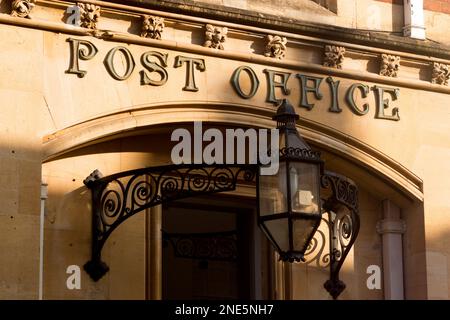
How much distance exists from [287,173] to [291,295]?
2.50m

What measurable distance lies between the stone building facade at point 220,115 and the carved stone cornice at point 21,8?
1 cm

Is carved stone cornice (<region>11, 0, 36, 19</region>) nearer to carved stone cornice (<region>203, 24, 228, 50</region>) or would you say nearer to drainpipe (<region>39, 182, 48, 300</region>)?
drainpipe (<region>39, 182, 48, 300</region>)

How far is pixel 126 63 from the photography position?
1199cm

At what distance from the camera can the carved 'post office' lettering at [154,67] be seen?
12.0 meters

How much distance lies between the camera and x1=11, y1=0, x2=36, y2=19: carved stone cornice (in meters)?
11.5

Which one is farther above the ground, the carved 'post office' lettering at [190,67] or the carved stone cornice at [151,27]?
the carved stone cornice at [151,27]

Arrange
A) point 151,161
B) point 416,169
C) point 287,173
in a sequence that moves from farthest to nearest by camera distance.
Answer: point 416,169 → point 151,161 → point 287,173

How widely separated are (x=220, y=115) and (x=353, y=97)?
1443 mm

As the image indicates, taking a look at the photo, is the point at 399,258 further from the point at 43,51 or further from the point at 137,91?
the point at 43,51

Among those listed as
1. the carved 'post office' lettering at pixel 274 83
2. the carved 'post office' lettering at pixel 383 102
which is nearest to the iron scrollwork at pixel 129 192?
the carved 'post office' lettering at pixel 274 83

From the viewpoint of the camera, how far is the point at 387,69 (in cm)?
1320

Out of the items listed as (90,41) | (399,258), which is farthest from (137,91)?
Result: (399,258)

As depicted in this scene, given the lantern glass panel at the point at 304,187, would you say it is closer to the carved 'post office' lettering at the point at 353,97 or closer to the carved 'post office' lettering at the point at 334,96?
the carved 'post office' lettering at the point at 334,96

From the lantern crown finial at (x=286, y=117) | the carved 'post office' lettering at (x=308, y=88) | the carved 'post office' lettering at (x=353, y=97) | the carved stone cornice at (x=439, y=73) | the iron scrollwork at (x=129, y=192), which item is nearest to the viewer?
the lantern crown finial at (x=286, y=117)
